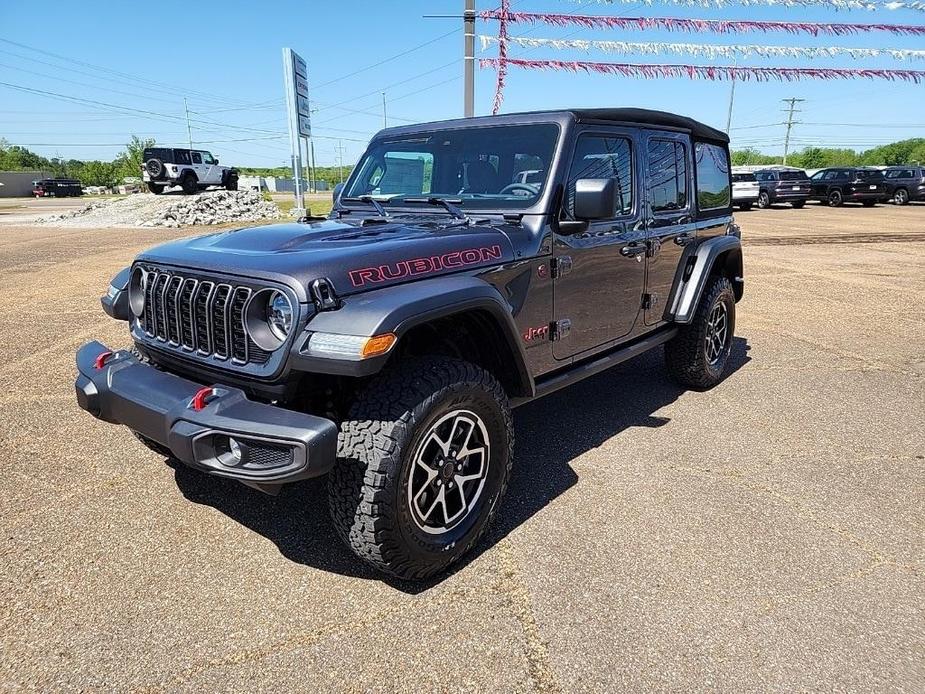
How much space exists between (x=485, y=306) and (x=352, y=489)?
0.91m

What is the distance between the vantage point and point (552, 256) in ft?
10.5

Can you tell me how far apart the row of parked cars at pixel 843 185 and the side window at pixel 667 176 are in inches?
944

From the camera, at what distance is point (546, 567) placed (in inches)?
106

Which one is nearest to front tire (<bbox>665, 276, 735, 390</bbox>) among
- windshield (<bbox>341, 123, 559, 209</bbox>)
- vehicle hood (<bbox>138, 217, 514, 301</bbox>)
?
windshield (<bbox>341, 123, 559, 209</bbox>)

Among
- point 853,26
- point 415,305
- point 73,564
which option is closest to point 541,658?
point 415,305

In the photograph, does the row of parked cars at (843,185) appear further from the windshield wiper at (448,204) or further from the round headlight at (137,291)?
the round headlight at (137,291)

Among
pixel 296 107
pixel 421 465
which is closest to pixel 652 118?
pixel 421 465

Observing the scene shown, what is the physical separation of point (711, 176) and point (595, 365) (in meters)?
2.21

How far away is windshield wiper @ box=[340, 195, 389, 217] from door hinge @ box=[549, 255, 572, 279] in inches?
39.3

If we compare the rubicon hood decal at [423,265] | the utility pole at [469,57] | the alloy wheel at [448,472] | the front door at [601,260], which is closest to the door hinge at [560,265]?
the front door at [601,260]

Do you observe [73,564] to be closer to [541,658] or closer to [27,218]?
[541,658]

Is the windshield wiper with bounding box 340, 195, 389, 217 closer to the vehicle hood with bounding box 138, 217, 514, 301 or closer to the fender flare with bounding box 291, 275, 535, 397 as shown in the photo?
the vehicle hood with bounding box 138, 217, 514, 301

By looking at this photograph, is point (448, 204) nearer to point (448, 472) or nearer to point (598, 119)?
point (598, 119)

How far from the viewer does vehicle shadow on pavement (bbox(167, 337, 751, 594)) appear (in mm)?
2801
